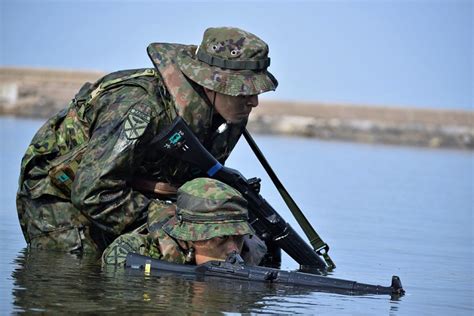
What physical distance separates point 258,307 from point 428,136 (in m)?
39.2

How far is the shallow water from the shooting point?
25.8 feet

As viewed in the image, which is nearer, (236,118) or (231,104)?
(231,104)

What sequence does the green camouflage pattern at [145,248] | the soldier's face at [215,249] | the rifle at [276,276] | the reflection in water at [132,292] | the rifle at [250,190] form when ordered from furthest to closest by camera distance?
the rifle at [250,190], the green camouflage pattern at [145,248], the soldier's face at [215,249], the rifle at [276,276], the reflection in water at [132,292]

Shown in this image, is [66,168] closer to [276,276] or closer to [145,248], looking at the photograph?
[145,248]

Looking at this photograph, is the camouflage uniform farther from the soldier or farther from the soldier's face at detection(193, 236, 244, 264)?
the soldier's face at detection(193, 236, 244, 264)

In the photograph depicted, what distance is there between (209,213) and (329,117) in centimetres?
4463

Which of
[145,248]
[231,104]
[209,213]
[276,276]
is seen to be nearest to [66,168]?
[145,248]

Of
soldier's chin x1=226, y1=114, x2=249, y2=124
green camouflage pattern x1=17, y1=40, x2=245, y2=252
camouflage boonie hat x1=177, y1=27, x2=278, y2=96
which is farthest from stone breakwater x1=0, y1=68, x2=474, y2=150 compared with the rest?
camouflage boonie hat x1=177, y1=27, x2=278, y2=96

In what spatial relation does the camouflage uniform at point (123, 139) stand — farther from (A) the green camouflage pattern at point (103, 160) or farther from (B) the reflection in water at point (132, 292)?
(B) the reflection in water at point (132, 292)

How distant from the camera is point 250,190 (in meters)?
9.67

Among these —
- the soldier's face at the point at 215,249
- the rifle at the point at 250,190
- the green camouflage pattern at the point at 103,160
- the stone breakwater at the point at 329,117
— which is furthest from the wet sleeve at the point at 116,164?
the stone breakwater at the point at 329,117

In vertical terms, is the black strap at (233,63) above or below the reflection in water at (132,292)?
above

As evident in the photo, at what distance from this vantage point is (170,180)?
9.66 m

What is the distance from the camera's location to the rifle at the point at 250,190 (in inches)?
360
